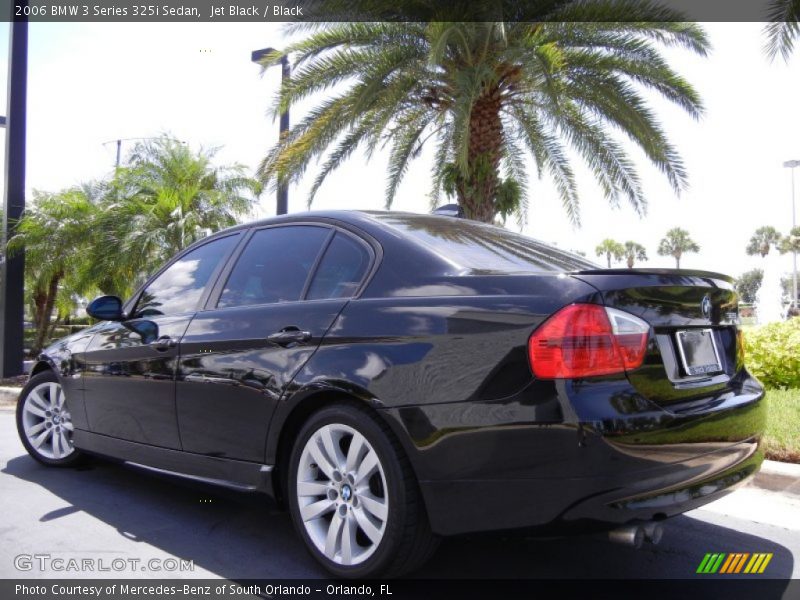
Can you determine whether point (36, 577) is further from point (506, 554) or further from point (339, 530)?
point (506, 554)

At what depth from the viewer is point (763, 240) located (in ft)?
279

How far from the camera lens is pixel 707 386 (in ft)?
9.39

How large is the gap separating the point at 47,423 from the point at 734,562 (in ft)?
14.3

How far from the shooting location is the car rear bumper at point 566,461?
2426 mm

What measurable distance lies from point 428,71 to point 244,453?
322 inches

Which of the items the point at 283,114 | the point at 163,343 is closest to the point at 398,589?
the point at 163,343

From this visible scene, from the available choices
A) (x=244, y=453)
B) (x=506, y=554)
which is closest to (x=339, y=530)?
(x=244, y=453)

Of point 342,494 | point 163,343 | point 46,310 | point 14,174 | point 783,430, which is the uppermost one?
point 14,174

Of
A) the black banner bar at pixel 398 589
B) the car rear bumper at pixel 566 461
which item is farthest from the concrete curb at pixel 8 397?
the car rear bumper at pixel 566 461

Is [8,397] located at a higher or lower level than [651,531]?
lower

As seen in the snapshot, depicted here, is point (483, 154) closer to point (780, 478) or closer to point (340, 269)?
point (780, 478)

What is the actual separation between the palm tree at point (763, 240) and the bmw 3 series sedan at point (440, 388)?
8709 cm

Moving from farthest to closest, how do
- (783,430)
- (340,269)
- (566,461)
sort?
(783,430) < (340,269) < (566,461)

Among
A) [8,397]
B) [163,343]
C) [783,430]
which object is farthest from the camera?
[8,397]
